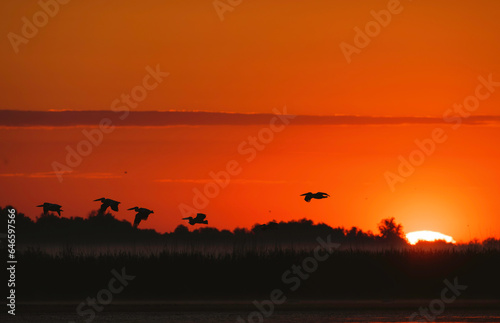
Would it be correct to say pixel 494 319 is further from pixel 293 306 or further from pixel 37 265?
pixel 37 265

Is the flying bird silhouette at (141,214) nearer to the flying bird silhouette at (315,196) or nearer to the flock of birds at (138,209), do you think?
the flock of birds at (138,209)

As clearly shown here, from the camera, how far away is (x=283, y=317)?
29.5m

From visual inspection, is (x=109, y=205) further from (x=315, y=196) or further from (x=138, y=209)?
(x=315, y=196)

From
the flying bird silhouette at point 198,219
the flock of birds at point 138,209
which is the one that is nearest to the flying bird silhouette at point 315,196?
the flock of birds at point 138,209

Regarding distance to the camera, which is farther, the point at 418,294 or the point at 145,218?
the point at 418,294

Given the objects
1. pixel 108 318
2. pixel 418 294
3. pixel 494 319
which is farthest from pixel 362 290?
pixel 108 318

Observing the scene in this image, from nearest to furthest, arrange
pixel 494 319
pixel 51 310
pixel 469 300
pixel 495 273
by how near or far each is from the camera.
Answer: pixel 494 319 < pixel 51 310 < pixel 469 300 < pixel 495 273

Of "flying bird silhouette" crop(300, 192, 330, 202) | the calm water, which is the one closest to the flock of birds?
"flying bird silhouette" crop(300, 192, 330, 202)

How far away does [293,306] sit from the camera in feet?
106

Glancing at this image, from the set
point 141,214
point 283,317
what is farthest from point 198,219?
point 283,317

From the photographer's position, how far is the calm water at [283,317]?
28.8 metres

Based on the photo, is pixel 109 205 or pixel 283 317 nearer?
pixel 283 317

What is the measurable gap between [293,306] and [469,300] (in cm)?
619

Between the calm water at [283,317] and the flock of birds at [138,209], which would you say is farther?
the flock of birds at [138,209]
